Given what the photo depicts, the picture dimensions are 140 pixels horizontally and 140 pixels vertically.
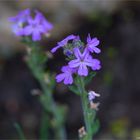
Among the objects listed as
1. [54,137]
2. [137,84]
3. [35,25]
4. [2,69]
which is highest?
[35,25]

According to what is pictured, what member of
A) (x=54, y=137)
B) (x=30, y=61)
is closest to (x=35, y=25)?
(x=30, y=61)

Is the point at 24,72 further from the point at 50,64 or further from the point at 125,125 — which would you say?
the point at 125,125

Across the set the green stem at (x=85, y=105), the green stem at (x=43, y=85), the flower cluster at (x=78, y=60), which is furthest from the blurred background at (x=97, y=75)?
the flower cluster at (x=78, y=60)

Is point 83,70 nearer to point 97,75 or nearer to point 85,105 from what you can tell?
point 85,105

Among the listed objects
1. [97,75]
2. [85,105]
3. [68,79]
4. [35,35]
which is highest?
[35,35]

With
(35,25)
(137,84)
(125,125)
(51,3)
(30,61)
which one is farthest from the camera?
(51,3)

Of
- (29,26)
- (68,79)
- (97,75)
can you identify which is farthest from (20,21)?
(97,75)

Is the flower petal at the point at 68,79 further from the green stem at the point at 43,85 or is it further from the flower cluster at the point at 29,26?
the green stem at the point at 43,85

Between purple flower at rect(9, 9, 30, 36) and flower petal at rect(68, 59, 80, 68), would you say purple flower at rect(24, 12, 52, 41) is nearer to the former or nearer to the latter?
purple flower at rect(9, 9, 30, 36)
